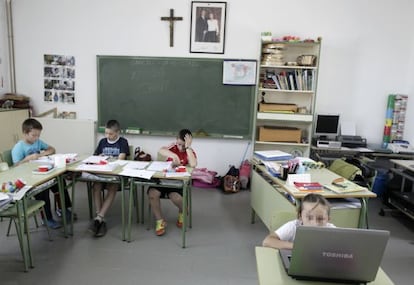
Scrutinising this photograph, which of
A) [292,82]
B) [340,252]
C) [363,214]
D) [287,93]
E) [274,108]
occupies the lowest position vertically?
[363,214]

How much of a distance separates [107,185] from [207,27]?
2810 mm

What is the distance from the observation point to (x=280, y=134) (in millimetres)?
4941

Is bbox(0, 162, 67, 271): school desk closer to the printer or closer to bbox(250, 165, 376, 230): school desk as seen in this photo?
bbox(250, 165, 376, 230): school desk

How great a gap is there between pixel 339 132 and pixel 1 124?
5.02 meters

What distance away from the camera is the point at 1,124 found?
4.84 meters

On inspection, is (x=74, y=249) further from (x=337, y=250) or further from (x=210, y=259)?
(x=337, y=250)

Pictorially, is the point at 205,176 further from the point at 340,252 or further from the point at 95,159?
the point at 340,252

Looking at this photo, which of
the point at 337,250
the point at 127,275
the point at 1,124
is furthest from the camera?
the point at 1,124

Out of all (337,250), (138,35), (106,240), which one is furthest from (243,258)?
(138,35)

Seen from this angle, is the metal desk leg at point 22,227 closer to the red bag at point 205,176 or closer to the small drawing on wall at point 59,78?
the red bag at point 205,176

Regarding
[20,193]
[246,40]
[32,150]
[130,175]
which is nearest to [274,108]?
[246,40]

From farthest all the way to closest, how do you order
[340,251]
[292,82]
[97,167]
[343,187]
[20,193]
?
1. [292,82]
2. [97,167]
3. [343,187]
4. [20,193]
5. [340,251]

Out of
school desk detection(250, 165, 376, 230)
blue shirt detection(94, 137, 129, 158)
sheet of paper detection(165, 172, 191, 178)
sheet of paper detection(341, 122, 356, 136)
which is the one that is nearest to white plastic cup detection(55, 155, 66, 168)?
blue shirt detection(94, 137, 129, 158)

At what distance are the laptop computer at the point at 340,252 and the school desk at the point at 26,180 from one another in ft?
6.82
